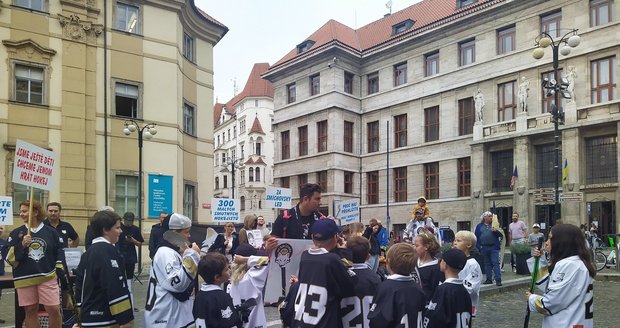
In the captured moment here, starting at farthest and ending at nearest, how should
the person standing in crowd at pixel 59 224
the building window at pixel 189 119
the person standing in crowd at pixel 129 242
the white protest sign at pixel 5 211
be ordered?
the building window at pixel 189 119, the white protest sign at pixel 5 211, the person standing in crowd at pixel 129 242, the person standing in crowd at pixel 59 224

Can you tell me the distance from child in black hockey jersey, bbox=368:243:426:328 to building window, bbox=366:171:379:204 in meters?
41.9

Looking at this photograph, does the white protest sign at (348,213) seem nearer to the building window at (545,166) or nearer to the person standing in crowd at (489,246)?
A: the person standing in crowd at (489,246)

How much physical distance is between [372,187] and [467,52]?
14.0 m

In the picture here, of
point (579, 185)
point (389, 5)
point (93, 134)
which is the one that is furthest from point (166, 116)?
point (389, 5)

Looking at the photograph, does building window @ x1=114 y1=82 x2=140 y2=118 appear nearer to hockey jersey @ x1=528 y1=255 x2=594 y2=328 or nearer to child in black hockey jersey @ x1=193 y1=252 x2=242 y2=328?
child in black hockey jersey @ x1=193 y1=252 x2=242 y2=328

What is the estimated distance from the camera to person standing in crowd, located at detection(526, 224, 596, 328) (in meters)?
4.70

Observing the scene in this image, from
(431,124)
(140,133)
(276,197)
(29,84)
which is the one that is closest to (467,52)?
(431,124)

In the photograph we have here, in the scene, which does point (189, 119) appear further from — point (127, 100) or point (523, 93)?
→ point (523, 93)

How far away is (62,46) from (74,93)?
2055mm

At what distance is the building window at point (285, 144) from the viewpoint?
5200 cm

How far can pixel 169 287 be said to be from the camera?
5570 mm

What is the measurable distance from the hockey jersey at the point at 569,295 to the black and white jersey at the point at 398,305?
3.72ft

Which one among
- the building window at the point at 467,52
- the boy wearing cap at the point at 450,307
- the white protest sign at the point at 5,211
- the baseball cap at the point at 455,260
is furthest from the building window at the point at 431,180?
the boy wearing cap at the point at 450,307

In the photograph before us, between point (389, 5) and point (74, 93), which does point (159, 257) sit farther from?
point (389, 5)
